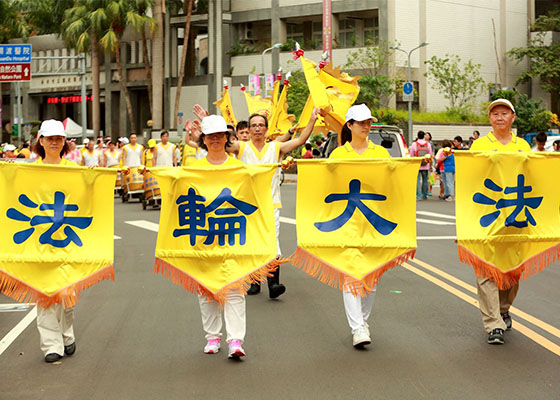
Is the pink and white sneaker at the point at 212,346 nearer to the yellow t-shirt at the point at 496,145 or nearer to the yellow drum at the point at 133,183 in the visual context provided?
the yellow t-shirt at the point at 496,145

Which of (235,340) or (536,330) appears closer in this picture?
(235,340)

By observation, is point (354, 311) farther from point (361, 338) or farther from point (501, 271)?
point (501, 271)

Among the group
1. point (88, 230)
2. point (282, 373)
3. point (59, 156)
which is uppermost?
point (59, 156)

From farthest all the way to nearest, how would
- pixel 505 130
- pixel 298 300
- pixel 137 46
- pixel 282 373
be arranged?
pixel 137 46, pixel 298 300, pixel 505 130, pixel 282 373

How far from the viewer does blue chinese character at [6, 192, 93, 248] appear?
6906 millimetres

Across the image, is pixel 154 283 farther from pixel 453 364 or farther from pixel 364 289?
pixel 453 364

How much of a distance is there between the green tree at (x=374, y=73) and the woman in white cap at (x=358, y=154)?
128 feet

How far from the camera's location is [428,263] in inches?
474

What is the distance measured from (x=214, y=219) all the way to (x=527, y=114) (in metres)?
45.3

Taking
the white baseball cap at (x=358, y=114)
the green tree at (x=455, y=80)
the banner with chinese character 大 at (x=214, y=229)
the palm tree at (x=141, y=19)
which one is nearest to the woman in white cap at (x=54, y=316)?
the banner with chinese character 大 at (x=214, y=229)

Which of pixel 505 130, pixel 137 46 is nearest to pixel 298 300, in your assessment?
pixel 505 130

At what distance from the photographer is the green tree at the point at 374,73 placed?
46688 mm

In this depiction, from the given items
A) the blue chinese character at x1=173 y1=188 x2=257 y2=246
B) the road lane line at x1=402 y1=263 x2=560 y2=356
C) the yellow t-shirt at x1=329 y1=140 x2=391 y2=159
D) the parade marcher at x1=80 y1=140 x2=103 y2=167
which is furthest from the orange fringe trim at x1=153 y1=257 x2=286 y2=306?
the parade marcher at x1=80 y1=140 x2=103 y2=167

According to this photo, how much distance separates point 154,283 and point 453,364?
5.14m
